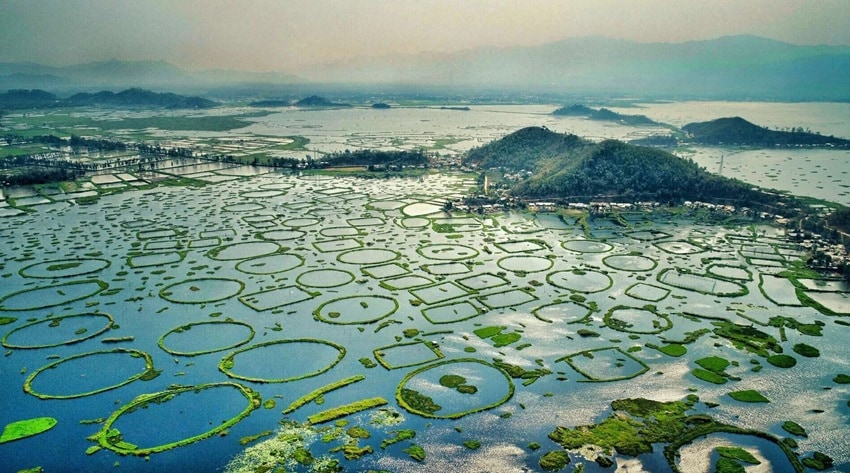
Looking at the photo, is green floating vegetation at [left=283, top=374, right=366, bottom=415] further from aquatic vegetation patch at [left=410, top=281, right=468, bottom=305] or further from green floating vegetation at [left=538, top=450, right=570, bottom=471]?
aquatic vegetation patch at [left=410, top=281, right=468, bottom=305]

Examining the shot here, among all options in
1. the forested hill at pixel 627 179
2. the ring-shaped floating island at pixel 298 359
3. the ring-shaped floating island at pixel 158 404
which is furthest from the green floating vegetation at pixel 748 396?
the forested hill at pixel 627 179

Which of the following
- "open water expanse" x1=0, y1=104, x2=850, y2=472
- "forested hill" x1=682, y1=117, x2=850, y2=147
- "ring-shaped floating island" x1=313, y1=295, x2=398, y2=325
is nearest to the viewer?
"open water expanse" x1=0, y1=104, x2=850, y2=472

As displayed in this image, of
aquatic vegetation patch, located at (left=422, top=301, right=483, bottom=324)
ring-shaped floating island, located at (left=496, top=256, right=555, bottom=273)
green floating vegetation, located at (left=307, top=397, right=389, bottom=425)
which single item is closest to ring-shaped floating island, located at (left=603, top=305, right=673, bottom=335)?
aquatic vegetation patch, located at (left=422, top=301, right=483, bottom=324)

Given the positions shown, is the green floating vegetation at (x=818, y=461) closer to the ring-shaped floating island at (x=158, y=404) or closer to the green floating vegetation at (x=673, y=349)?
the green floating vegetation at (x=673, y=349)

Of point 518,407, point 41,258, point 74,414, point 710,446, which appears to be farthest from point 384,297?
point 41,258

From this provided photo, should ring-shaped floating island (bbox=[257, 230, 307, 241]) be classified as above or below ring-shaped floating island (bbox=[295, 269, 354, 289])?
above

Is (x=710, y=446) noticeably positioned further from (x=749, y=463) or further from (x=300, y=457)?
(x=300, y=457)
